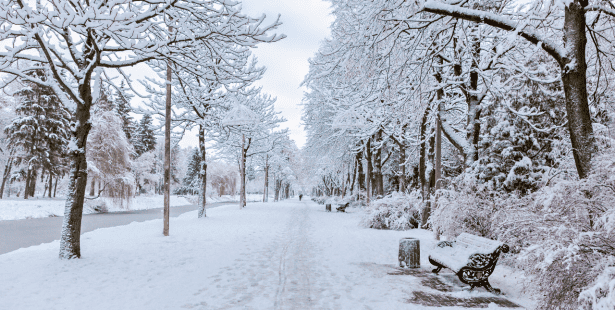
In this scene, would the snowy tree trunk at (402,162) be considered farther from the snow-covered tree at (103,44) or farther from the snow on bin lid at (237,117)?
the snow-covered tree at (103,44)

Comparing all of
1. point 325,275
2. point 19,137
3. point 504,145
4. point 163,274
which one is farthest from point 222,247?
point 19,137

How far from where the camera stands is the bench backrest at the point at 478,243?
559 cm

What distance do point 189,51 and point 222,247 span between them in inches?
212

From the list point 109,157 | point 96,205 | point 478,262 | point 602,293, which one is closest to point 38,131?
point 109,157

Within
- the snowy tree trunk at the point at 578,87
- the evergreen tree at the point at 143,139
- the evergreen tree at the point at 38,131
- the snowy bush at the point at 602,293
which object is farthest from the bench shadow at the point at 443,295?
the evergreen tree at the point at 143,139

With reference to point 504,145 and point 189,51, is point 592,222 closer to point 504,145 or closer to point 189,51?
point 189,51

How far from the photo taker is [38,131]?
2775cm

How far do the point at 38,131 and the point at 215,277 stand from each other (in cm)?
3038

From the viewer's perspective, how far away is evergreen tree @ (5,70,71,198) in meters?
27.1

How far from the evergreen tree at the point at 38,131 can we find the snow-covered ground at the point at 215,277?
24.0m

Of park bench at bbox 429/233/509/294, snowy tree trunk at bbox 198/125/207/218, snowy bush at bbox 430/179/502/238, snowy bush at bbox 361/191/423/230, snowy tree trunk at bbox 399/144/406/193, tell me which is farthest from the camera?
snowy tree trunk at bbox 399/144/406/193

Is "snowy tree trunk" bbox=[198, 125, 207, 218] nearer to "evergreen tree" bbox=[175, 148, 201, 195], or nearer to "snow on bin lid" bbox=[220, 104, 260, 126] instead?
"snow on bin lid" bbox=[220, 104, 260, 126]

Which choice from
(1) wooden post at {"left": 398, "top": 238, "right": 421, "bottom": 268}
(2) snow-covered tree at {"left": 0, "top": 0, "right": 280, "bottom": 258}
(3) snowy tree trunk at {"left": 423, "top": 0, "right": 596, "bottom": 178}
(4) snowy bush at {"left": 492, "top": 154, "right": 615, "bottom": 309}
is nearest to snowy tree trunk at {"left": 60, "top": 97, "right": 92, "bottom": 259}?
(2) snow-covered tree at {"left": 0, "top": 0, "right": 280, "bottom": 258}

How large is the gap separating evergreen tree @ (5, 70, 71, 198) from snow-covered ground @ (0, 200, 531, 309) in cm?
2399
